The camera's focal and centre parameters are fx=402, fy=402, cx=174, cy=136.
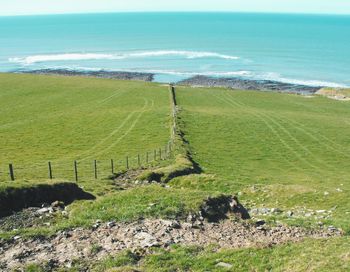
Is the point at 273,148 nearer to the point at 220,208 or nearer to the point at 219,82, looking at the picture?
the point at 220,208

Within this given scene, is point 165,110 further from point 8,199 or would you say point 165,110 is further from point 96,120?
point 8,199

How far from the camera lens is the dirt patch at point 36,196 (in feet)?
70.2

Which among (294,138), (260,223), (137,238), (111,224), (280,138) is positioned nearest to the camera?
(137,238)

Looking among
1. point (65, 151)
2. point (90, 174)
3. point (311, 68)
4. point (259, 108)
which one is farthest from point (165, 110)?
point (311, 68)

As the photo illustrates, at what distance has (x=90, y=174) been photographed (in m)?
37.2

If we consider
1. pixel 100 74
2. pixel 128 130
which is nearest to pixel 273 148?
pixel 128 130

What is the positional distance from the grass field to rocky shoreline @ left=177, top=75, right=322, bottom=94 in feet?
70.4

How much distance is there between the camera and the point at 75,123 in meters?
67.2

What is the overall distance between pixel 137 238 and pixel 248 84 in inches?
4908

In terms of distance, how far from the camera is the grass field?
53.3 feet

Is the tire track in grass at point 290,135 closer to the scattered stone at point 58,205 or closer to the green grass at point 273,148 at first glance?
the green grass at point 273,148

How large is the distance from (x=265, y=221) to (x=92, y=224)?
8926mm

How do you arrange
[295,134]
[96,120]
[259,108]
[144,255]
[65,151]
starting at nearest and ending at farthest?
[144,255], [65,151], [295,134], [96,120], [259,108]

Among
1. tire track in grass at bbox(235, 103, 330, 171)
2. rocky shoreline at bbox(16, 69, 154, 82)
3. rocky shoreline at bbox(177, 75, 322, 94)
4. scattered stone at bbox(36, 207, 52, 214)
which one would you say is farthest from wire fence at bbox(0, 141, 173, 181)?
rocky shoreline at bbox(16, 69, 154, 82)
